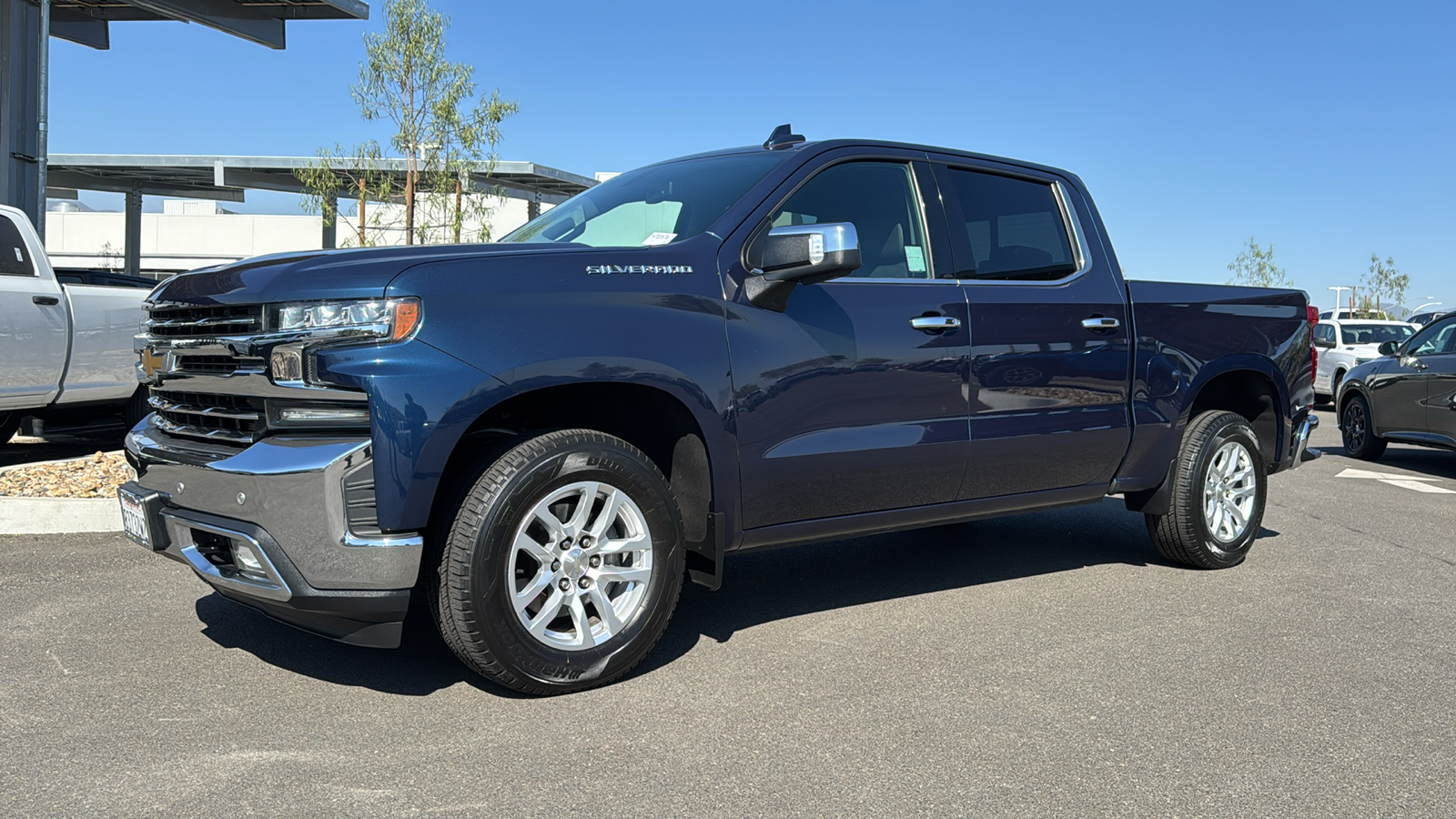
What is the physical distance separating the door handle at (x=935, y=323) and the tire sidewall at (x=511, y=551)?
1.31 meters

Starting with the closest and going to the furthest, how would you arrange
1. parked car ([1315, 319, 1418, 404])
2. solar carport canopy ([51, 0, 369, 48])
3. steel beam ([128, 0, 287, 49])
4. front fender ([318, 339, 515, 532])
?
front fender ([318, 339, 515, 532]) < steel beam ([128, 0, 287, 49]) < solar carport canopy ([51, 0, 369, 48]) < parked car ([1315, 319, 1418, 404])

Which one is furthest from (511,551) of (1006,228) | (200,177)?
(200,177)

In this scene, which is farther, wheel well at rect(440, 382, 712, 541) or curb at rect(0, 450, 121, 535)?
curb at rect(0, 450, 121, 535)

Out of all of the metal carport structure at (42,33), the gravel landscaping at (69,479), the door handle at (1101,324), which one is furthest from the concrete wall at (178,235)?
the door handle at (1101,324)

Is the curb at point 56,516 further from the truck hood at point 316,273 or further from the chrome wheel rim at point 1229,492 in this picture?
the chrome wheel rim at point 1229,492

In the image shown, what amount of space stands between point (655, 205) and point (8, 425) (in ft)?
A: 23.5

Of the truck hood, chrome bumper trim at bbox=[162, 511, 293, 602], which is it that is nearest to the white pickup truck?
the truck hood

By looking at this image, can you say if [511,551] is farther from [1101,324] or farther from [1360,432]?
[1360,432]

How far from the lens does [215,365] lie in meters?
3.87

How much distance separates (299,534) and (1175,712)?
2826 mm

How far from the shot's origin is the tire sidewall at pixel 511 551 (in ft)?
12.0

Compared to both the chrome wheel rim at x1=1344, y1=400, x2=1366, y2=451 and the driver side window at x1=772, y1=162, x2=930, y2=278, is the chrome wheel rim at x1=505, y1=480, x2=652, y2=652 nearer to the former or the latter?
the driver side window at x1=772, y1=162, x2=930, y2=278

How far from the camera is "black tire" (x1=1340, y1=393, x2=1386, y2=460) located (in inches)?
476

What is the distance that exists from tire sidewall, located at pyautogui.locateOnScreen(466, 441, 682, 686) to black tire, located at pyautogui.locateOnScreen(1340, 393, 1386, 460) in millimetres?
10323
